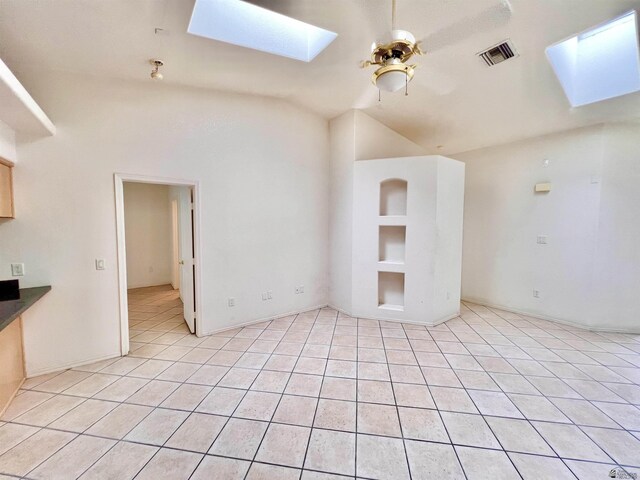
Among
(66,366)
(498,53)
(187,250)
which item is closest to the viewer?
(498,53)

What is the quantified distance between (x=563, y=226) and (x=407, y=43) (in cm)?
391

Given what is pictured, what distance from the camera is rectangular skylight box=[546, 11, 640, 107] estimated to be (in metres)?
2.75

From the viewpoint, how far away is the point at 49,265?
8.37 feet

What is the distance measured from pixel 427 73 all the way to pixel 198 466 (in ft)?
13.1

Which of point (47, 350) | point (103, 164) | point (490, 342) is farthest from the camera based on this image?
point (490, 342)

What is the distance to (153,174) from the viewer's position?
297 centimetres

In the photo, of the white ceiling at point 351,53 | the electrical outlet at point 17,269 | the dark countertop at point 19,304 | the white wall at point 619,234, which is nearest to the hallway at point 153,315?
the dark countertop at point 19,304

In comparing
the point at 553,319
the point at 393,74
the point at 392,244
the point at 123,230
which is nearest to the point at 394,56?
the point at 393,74

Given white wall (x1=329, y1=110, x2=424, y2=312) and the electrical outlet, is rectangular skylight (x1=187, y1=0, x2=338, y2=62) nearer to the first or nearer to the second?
white wall (x1=329, y1=110, x2=424, y2=312)

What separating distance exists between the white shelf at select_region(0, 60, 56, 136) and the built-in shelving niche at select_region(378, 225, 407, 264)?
3.91 meters

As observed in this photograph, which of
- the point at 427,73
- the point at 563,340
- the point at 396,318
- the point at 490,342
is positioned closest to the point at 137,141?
the point at 427,73

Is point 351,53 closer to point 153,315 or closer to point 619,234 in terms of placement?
point 619,234

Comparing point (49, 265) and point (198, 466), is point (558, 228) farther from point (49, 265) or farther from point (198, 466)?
point (49, 265)

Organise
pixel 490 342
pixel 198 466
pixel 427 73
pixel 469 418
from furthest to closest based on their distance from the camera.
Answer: pixel 490 342 → pixel 427 73 → pixel 469 418 → pixel 198 466
